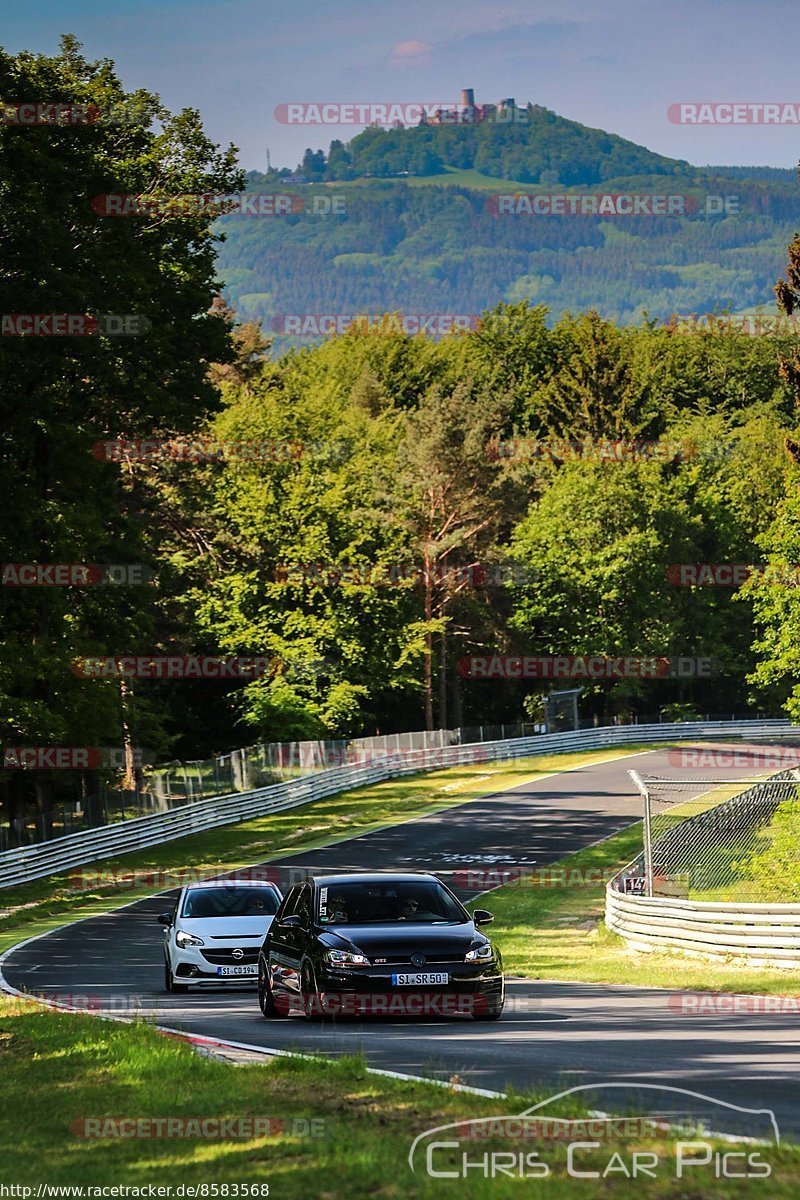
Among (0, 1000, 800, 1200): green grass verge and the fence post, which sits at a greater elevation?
(0, 1000, 800, 1200): green grass verge

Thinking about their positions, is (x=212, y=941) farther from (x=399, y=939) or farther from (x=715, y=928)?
(x=715, y=928)

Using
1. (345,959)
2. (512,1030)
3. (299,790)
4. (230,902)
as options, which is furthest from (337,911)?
(299,790)

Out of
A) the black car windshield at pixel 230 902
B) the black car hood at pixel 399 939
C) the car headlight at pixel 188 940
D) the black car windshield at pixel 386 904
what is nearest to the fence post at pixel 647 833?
the black car windshield at pixel 230 902

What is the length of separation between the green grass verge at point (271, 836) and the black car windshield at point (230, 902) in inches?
329

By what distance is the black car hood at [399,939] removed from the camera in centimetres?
1449

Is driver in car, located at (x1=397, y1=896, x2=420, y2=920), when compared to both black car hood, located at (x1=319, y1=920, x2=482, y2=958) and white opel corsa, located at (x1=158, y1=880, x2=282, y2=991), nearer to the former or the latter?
black car hood, located at (x1=319, y1=920, x2=482, y2=958)

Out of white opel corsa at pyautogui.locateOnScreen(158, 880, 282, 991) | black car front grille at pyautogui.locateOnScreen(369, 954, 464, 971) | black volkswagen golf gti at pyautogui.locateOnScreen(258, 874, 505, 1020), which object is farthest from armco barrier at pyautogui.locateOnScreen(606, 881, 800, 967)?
black car front grille at pyautogui.locateOnScreen(369, 954, 464, 971)

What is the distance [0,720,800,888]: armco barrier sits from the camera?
40344 millimetres

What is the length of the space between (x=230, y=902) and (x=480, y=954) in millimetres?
7881

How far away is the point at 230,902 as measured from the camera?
2189 cm

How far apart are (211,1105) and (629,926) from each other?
1711 centimetres

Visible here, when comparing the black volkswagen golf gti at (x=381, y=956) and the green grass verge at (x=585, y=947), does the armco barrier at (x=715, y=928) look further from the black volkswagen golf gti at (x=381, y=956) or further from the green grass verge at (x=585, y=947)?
the black volkswagen golf gti at (x=381, y=956)

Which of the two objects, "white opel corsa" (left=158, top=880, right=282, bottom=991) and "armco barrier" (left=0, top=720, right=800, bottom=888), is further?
"armco barrier" (left=0, top=720, right=800, bottom=888)

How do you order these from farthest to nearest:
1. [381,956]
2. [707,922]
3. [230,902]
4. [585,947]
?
1. [585,947]
2. [707,922]
3. [230,902]
4. [381,956]
